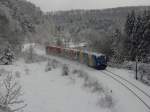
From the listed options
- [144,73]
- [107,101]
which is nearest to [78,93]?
[107,101]

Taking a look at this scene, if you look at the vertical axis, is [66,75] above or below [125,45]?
below

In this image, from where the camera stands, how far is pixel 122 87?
27.8 m

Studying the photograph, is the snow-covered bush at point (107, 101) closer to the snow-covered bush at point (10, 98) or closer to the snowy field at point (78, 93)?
the snowy field at point (78, 93)

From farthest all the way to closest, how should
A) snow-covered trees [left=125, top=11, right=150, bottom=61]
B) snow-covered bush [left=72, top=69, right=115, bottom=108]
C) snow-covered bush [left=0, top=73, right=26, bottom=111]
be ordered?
snow-covered trees [left=125, top=11, right=150, bottom=61] < snow-covered bush [left=72, top=69, right=115, bottom=108] < snow-covered bush [left=0, top=73, right=26, bottom=111]

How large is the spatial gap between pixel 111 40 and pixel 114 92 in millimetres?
33349

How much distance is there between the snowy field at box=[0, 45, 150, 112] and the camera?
2348cm

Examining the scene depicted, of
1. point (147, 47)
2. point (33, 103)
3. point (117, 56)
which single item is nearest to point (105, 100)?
point (33, 103)

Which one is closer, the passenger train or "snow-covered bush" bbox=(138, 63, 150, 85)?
"snow-covered bush" bbox=(138, 63, 150, 85)

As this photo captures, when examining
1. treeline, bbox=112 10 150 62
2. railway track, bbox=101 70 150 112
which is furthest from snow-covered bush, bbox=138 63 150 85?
treeline, bbox=112 10 150 62

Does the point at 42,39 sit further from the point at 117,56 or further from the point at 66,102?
the point at 66,102

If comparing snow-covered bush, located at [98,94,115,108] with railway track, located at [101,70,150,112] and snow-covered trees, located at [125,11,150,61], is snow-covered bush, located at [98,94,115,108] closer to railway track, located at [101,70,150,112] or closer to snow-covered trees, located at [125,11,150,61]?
railway track, located at [101,70,150,112]

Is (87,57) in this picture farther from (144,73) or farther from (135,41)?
(135,41)

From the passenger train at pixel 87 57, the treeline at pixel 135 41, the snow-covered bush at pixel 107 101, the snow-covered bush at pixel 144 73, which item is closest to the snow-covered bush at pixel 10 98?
the snow-covered bush at pixel 107 101

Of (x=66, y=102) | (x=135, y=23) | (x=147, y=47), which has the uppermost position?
(x=135, y=23)
